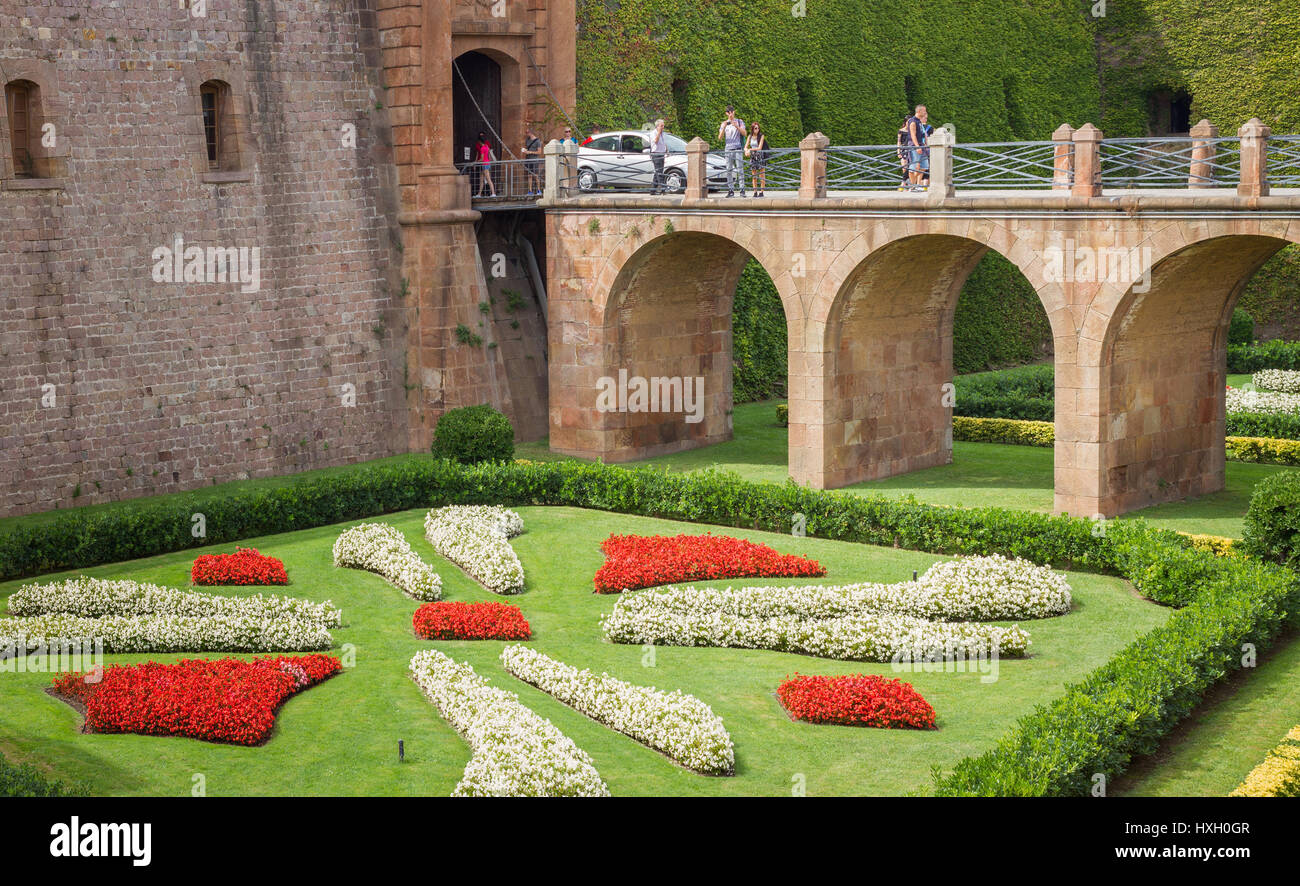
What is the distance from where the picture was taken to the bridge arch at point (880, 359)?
3058 centimetres

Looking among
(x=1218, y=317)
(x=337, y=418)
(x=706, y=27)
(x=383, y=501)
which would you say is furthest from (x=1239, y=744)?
(x=706, y=27)

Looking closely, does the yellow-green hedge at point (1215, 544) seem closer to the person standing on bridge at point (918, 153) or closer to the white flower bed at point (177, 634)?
the person standing on bridge at point (918, 153)

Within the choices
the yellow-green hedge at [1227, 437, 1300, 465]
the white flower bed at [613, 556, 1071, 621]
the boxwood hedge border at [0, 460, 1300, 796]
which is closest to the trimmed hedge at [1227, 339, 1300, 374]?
the yellow-green hedge at [1227, 437, 1300, 465]

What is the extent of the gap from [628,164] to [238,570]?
15160 mm

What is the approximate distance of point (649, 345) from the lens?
35.1 meters

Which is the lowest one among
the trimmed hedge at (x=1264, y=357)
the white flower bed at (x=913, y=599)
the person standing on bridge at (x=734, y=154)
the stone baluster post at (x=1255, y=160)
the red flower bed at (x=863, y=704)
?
the red flower bed at (x=863, y=704)

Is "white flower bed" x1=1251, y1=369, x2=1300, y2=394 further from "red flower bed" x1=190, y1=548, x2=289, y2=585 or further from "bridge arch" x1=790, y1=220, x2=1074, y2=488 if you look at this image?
"red flower bed" x1=190, y1=548, x2=289, y2=585

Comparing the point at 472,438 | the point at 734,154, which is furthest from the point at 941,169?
the point at 472,438

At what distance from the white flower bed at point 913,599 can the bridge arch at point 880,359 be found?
26.1 feet

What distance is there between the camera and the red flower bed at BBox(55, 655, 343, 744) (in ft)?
58.4

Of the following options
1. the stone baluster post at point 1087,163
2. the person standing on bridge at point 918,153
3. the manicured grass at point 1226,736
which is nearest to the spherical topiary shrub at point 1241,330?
the person standing on bridge at point 918,153

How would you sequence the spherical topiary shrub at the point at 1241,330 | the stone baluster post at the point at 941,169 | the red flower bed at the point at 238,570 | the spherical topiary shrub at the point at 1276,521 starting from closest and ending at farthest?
the spherical topiary shrub at the point at 1276,521
the red flower bed at the point at 238,570
the stone baluster post at the point at 941,169
the spherical topiary shrub at the point at 1241,330

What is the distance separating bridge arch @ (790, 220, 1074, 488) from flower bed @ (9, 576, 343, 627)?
1174 cm

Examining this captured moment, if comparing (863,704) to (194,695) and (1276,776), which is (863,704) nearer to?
(1276,776)
